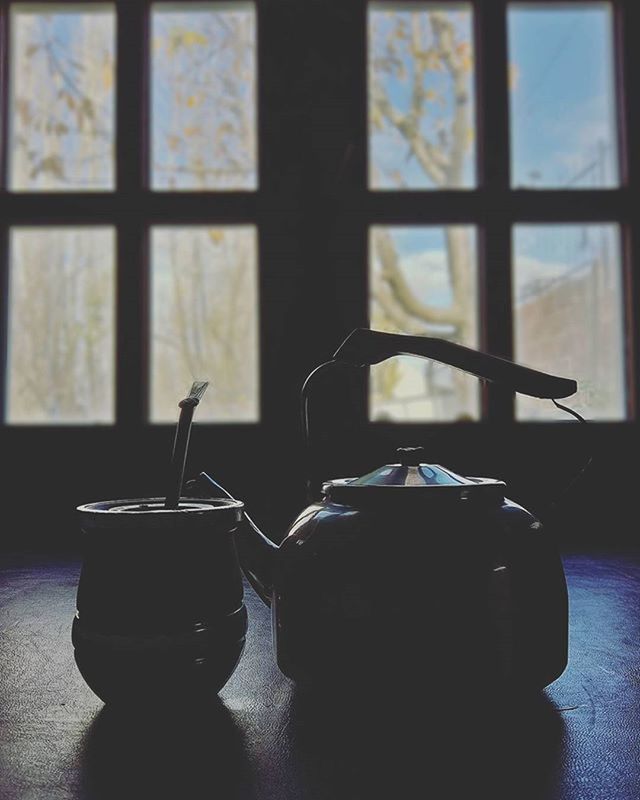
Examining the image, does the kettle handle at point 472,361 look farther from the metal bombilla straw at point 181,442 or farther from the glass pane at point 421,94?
the glass pane at point 421,94

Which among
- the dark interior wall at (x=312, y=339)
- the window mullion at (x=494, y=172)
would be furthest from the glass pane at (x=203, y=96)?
the window mullion at (x=494, y=172)

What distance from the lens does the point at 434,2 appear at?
261 centimetres

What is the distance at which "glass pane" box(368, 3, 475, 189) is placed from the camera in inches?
103

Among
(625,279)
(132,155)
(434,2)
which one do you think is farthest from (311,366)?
(434,2)

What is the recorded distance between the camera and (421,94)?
104 inches

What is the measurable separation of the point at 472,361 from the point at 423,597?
179mm

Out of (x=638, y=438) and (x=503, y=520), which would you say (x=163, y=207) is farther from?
(x=503, y=520)

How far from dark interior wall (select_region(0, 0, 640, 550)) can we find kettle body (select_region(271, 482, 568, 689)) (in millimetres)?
1692

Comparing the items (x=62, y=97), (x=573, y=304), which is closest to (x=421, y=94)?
(x=573, y=304)

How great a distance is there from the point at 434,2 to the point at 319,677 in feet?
9.01

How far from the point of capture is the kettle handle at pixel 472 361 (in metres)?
0.52

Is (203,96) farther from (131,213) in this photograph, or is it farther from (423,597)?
(423,597)

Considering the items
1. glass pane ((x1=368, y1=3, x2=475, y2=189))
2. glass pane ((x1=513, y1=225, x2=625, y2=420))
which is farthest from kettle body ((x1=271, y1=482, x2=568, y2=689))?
glass pane ((x1=368, y1=3, x2=475, y2=189))

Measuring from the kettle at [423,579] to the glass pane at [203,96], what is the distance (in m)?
2.25
